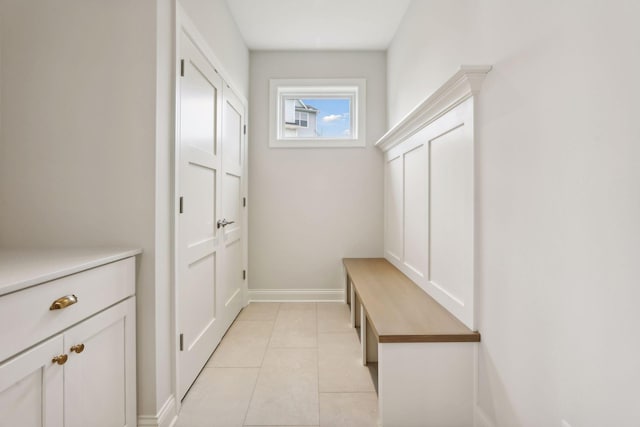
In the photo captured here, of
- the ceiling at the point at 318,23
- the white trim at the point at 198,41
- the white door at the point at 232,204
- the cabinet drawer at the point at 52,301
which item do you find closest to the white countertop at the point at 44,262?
the cabinet drawer at the point at 52,301

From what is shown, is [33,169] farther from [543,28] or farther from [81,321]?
[543,28]

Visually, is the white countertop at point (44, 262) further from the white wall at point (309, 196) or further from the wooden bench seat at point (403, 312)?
the white wall at point (309, 196)

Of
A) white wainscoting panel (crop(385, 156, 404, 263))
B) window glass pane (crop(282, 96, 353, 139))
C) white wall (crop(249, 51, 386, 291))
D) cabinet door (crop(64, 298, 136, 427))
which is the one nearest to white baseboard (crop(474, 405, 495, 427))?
white wainscoting panel (crop(385, 156, 404, 263))

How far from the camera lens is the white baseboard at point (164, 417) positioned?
1.38 m

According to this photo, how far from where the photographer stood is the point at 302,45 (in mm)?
3219

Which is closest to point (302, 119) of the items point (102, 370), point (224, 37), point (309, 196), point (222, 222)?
point (309, 196)

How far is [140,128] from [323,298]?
2.48 metres

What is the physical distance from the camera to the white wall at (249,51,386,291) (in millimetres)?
3336

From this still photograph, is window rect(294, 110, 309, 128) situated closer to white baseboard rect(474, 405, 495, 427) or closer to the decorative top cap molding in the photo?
the decorative top cap molding

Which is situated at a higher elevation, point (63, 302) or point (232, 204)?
point (232, 204)

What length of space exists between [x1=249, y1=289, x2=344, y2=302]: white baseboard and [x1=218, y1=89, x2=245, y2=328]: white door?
0.26 m

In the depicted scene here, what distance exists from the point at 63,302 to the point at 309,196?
8.29 feet

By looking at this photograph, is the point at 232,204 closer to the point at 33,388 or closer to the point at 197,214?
the point at 197,214

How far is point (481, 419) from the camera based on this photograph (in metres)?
1.40
